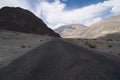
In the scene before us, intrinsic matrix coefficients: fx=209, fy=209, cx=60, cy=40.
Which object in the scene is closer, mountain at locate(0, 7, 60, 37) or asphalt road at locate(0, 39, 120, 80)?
asphalt road at locate(0, 39, 120, 80)

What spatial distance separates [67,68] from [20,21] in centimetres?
7910

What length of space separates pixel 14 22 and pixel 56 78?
255 feet

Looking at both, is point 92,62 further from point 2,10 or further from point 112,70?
point 2,10

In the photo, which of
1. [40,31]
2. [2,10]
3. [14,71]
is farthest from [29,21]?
[14,71]

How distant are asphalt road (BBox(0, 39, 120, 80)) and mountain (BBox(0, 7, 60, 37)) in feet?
235

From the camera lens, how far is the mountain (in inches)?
3150

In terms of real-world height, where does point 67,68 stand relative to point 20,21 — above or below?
below

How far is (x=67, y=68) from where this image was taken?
6348 millimetres

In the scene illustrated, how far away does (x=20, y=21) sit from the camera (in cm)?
8338

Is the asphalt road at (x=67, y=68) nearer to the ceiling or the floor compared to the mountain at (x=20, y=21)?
nearer to the floor

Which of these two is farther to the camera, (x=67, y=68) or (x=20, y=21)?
(x=20, y=21)

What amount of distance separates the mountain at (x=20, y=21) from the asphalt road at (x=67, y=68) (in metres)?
71.7

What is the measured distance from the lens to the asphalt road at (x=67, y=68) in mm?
5828

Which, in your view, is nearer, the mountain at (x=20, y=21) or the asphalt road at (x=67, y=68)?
the asphalt road at (x=67, y=68)
